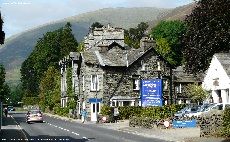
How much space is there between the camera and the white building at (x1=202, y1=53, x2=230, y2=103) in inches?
1969

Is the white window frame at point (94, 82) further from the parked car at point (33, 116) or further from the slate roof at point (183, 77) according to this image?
the slate roof at point (183, 77)

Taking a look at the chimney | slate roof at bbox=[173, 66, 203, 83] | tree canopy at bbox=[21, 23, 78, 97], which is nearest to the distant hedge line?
the chimney

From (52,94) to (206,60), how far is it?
54.7 metres

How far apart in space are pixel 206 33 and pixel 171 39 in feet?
228

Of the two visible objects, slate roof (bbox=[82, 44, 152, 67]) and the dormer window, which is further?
the dormer window

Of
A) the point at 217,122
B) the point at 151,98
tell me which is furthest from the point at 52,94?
the point at 217,122

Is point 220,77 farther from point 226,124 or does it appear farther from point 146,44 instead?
point 146,44

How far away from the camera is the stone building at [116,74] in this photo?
68.9 meters

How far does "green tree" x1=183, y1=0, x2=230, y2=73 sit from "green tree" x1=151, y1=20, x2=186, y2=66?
56331 millimetres

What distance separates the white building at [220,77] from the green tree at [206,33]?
6.33 feet

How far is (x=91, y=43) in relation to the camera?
8750cm

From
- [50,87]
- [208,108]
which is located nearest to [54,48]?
[50,87]

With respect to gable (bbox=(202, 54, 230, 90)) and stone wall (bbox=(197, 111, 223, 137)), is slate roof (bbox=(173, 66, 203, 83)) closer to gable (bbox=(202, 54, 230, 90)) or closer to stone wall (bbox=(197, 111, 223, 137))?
gable (bbox=(202, 54, 230, 90))

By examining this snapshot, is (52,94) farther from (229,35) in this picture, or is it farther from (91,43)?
(229,35)
